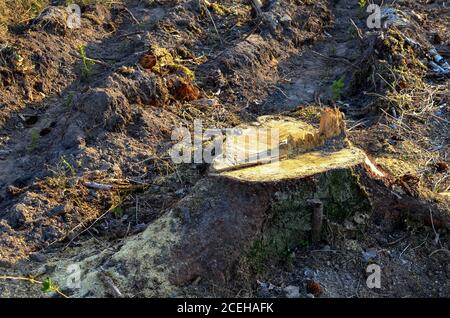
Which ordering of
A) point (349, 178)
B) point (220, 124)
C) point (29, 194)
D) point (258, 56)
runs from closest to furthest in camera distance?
point (349, 178)
point (29, 194)
point (220, 124)
point (258, 56)

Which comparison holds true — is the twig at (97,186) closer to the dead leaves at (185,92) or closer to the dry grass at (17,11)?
the dead leaves at (185,92)

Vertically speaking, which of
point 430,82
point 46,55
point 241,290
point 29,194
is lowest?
point 241,290

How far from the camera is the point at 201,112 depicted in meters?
4.67

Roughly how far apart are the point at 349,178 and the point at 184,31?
10.1 feet

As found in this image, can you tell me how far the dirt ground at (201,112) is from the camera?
322cm

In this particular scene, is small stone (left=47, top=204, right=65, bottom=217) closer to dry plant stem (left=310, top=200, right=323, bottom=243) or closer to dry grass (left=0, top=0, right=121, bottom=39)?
dry plant stem (left=310, top=200, right=323, bottom=243)

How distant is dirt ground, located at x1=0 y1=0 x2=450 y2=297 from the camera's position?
127 inches

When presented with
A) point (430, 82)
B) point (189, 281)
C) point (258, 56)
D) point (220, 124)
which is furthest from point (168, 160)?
point (430, 82)

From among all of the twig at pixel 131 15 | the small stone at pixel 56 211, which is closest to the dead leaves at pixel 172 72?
the twig at pixel 131 15

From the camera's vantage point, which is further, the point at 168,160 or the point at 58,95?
the point at 58,95

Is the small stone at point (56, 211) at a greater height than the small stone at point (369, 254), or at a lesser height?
greater

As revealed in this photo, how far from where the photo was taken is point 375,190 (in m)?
3.32

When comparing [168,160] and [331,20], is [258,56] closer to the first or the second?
[331,20]

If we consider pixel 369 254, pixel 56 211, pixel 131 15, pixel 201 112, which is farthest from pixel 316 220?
pixel 131 15
